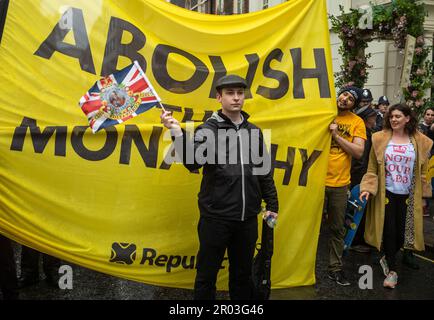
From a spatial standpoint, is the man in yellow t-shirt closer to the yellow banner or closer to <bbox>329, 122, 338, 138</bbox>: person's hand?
<bbox>329, 122, 338, 138</bbox>: person's hand

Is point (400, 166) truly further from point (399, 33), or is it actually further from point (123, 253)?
point (399, 33)

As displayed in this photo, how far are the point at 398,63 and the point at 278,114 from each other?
26.7 ft

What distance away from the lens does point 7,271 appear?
3.49 m

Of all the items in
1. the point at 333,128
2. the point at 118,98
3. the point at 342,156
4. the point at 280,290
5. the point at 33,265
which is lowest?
the point at 280,290

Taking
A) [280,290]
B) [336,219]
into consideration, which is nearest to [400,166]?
[336,219]

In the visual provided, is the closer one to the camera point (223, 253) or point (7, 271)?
point (223, 253)

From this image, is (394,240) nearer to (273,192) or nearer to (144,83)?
(273,192)

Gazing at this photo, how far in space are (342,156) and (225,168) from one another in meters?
1.76

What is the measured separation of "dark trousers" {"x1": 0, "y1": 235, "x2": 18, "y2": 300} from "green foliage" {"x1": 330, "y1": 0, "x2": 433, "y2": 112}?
24.5 feet

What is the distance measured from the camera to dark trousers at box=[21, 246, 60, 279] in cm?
436

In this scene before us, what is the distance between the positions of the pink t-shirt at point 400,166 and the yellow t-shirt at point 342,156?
1.42 ft

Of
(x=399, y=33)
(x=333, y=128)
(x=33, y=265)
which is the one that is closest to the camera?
(x=333, y=128)

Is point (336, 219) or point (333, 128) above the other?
point (333, 128)

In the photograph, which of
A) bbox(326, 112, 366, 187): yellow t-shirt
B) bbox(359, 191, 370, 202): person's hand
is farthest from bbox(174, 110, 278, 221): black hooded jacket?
bbox(359, 191, 370, 202): person's hand
